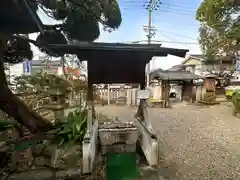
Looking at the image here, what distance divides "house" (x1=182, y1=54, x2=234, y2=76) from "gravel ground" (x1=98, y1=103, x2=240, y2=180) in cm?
1009

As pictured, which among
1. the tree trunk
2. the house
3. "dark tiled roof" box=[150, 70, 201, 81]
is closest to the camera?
the tree trunk

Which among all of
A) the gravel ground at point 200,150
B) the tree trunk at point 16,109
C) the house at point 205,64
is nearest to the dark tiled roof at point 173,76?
the house at point 205,64

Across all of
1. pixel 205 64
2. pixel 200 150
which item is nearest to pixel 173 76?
pixel 205 64

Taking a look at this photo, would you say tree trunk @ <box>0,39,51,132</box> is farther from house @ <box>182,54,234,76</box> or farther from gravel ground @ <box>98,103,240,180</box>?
house @ <box>182,54,234,76</box>

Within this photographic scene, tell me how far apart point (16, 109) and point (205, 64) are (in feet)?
56.8

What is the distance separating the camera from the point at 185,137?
6168mm

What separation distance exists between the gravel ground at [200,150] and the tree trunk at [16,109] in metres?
3.06

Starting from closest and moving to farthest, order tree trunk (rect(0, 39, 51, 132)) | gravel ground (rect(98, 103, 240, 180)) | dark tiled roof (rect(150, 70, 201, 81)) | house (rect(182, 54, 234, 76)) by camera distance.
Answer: gravel ground (rect(98, 103, 240, 180))
tree trunk (rect(0, 39, 51, 132))
dark tiled roof (rect(150, 70, 201, 81))
house (rect(182, 54, 234, 76))

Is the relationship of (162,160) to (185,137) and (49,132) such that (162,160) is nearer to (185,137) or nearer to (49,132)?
(185,137)

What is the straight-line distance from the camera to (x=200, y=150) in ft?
16.4

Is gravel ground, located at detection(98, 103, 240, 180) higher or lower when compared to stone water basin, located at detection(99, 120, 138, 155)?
lower

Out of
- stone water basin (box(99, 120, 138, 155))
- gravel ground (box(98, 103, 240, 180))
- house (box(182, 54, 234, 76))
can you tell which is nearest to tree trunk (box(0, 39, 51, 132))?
stone water basin (box(99, 120, 138, 155))

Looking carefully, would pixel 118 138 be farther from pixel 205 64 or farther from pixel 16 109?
pixel 205 64

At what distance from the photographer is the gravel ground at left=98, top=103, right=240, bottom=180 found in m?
3.81
